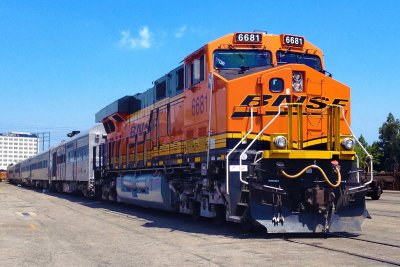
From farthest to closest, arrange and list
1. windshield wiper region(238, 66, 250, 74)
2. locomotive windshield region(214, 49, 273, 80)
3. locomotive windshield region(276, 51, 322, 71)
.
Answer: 1. locomotive windshield region(276, 51, 322, 71)
2. locomotive windshield region(214, 49, 273, 80)
3. windshield wiper region(238, 66, 250, 74)

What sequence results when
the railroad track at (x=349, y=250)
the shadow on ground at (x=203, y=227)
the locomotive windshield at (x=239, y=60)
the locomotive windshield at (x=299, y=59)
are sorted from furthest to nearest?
the locomotive windshield at (x=299, y=59) → the locomotive windshield at (x=239, y=60) → the shadow on ground at (x=203, y=227) → the railroad track at (x=349, y=250)

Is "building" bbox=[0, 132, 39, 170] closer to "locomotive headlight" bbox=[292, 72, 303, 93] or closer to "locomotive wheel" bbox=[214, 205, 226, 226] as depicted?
"locomotive wheel" bbox=[214, 205, 226, 226]

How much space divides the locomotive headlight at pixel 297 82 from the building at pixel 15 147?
462 feet

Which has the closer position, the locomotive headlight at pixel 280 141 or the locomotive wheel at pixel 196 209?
the locomotive headlight at pixel 280 141

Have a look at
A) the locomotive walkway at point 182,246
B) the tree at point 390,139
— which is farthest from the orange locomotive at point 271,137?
the tree at point 390,139

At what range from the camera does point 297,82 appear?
10875mm

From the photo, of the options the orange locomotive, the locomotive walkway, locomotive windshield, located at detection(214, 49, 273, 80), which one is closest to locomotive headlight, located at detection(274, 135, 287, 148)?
the orange locomotive

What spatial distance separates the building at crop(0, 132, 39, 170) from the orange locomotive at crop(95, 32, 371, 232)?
139353 millimetres

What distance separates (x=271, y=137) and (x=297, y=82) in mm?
1481

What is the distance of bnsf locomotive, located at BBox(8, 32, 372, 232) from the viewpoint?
10.1 m

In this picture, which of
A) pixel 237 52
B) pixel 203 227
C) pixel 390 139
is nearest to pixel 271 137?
pixel 237 52

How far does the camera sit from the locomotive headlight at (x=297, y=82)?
35.6 ft

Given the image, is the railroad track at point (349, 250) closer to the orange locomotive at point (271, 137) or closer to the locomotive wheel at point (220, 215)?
the orange locomotive at point (271, 137)

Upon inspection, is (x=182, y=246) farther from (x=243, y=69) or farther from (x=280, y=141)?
(x=243, y=69)
